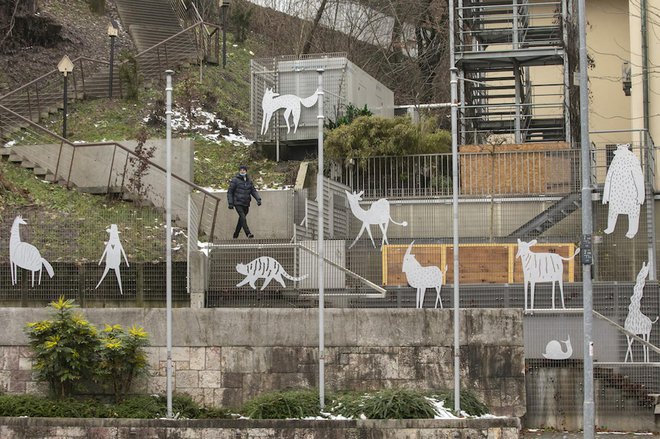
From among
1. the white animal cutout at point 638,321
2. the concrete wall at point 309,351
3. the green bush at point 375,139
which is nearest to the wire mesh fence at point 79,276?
the concrete wall at point 309,351

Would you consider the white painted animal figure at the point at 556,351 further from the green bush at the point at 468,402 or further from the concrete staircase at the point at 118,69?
the concrete staircase at the point at 118,69

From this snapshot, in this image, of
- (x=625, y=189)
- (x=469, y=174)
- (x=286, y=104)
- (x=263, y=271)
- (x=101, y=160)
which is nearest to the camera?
(x=263, y=271)

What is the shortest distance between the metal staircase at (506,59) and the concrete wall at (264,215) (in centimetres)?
592

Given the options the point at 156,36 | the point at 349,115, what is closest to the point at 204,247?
the point at 349,115

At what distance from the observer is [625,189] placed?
2306cm

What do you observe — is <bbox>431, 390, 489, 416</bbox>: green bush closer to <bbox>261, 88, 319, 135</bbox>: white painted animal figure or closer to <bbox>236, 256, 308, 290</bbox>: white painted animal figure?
<bbox>236, 256, 308, 290</bbox>: white painted animal figure

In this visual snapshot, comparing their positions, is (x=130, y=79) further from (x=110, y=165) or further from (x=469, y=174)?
(x=469, y=174)

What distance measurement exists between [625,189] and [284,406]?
890 centimetres

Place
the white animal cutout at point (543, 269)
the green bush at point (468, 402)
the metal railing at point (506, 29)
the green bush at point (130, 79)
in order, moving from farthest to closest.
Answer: the green bush at point (130, 79)
the metal railing at point (506, 29)
the white animal cutout at point (543, 269)
the green bush at point (468, 402)

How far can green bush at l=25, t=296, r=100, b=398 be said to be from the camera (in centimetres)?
1881

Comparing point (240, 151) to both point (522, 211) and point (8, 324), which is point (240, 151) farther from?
point (8, 324)

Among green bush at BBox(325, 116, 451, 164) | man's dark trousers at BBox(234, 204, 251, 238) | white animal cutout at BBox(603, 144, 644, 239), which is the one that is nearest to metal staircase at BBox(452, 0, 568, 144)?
green bush at BBox(325, 116, 451, 164)

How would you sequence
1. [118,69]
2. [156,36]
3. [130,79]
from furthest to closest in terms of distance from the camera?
[156,36], [118,69], [130,79]

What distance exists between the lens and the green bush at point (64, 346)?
18.8 meters
